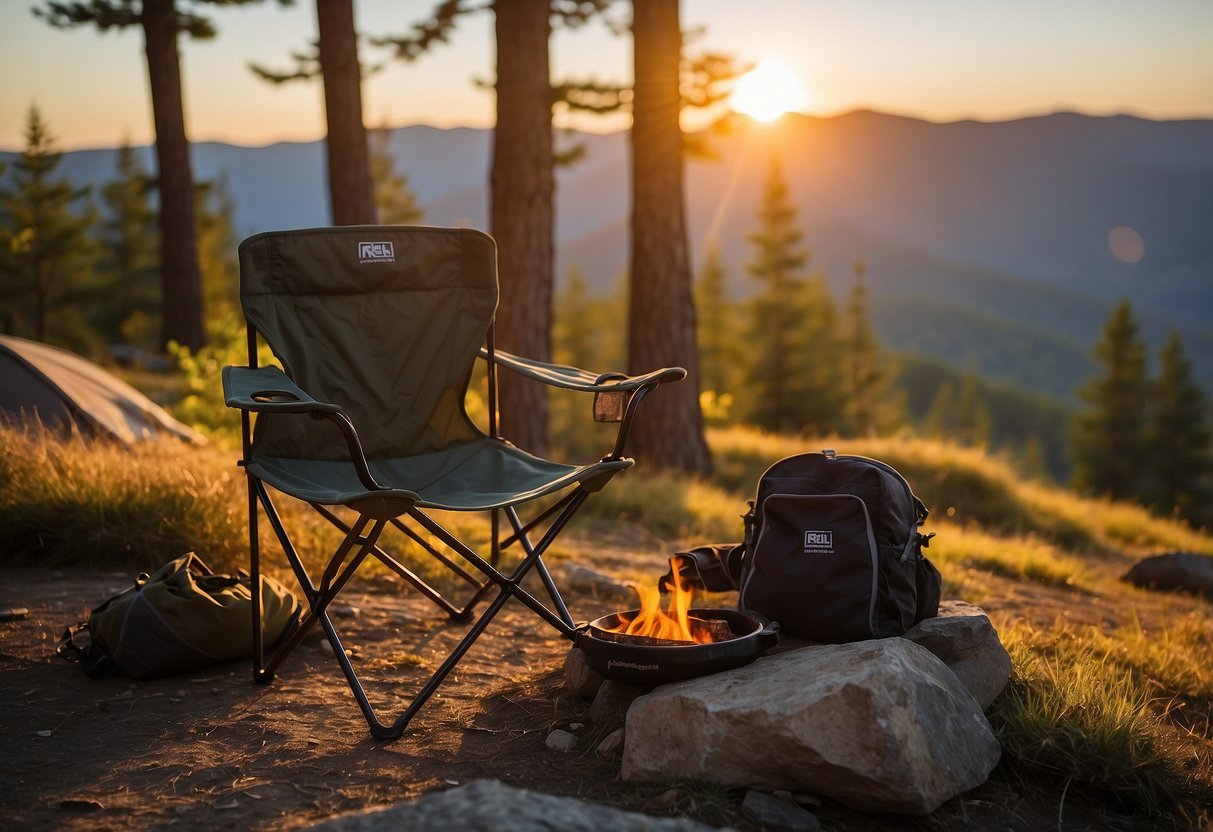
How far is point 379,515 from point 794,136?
18269cm

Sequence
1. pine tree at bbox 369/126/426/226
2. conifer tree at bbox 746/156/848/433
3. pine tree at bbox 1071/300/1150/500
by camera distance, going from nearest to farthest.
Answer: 1. conifer tree at bbox 746/156/848/433
2. pine tree at bbox 369/126/426/226
3. pine tree at bbox 1071/300/1150/500

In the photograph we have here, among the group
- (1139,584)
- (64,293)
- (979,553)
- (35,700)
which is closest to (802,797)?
(35,700)

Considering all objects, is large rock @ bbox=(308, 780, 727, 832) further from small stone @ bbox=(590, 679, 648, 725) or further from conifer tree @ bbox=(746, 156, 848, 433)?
conifer tree @ bbox=(746, 156, 848, 433)

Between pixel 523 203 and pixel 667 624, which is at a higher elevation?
pixel 523 203

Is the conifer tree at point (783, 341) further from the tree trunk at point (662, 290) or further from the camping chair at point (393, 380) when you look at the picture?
the camping chair at point (393, 380)

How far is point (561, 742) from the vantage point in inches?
79.0

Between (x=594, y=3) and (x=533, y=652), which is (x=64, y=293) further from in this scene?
(x=533, y=652)

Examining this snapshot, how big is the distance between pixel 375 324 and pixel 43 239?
22579mm

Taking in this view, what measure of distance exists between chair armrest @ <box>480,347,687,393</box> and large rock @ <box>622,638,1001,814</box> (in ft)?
2.52

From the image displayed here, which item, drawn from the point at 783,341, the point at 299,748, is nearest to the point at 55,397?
the point at 299,748

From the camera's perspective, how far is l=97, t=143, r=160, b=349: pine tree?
24.7 metres

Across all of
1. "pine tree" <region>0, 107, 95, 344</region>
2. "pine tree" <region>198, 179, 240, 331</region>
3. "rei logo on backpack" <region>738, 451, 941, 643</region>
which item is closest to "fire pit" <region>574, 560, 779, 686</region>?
"rei logo on backpack" <region>738, 451, 941, 643</region>

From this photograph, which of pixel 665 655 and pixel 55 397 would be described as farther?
pixel 55 397

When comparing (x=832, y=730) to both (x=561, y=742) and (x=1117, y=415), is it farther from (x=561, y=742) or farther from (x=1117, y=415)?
(x=1117, y=415)
